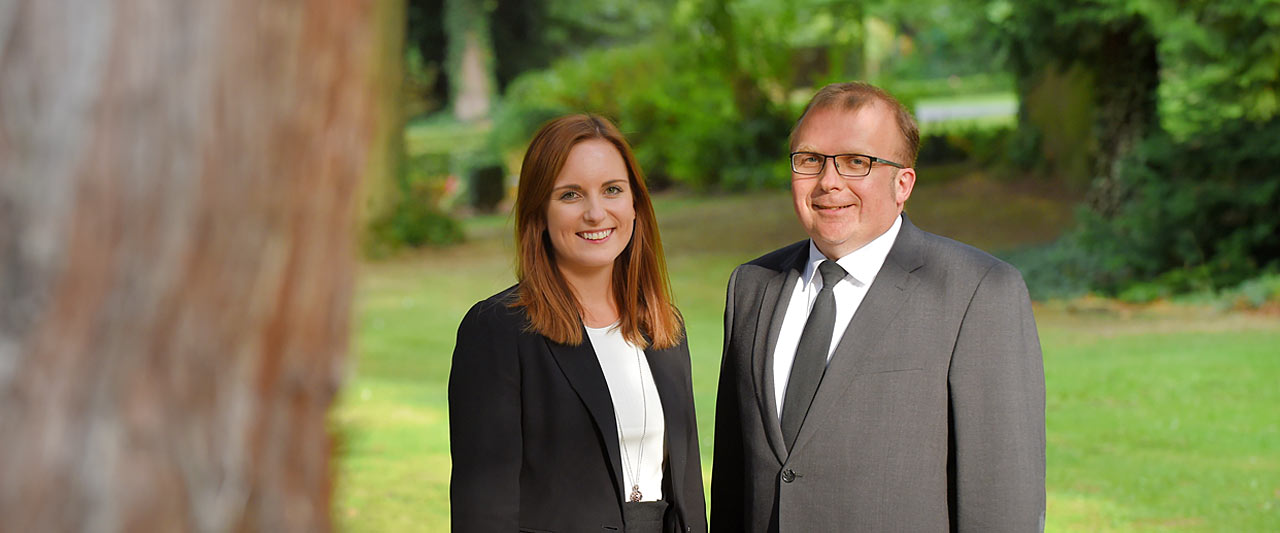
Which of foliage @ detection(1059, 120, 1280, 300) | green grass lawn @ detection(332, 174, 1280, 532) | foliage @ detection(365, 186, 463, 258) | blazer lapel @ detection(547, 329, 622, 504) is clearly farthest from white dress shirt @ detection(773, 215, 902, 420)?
foliage @ detection(365, 186, 463, 258)

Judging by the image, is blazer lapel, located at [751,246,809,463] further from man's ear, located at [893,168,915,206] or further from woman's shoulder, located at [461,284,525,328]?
woman's shoulder, located at [461,284,525,328]

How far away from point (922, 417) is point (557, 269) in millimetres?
1045

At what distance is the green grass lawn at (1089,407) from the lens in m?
7.34

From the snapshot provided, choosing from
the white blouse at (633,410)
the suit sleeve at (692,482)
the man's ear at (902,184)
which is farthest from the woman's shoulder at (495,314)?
the man's ear at (902,184)

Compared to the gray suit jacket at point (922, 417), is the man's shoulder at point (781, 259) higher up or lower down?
higher up

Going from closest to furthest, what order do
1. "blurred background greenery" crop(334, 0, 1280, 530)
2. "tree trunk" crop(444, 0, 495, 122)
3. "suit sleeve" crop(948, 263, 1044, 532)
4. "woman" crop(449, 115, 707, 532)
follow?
1. "suit sleeve" crop(948, 263, 1044, 532)
2. "woman" crop(449, 115, 707, 532)
3. "blurred background greenery" crop(334, 0, 1280, 530)
4. "tree trunk" crop(444, 0, 495, 122)

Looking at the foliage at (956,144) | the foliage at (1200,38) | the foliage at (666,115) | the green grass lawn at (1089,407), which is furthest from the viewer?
the foliage at (666,115)

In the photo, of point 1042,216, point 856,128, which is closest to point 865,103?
point 856,128

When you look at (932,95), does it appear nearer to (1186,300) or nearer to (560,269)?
(1186,300)

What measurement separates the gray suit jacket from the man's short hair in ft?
0.84

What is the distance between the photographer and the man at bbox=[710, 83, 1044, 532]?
302 cm

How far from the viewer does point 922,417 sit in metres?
3.07

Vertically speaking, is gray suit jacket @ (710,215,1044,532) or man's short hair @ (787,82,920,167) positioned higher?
man's short hair @ (787,82,920,167)

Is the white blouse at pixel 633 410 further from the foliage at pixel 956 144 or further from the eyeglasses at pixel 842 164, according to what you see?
the foliage at pixel 956 144
